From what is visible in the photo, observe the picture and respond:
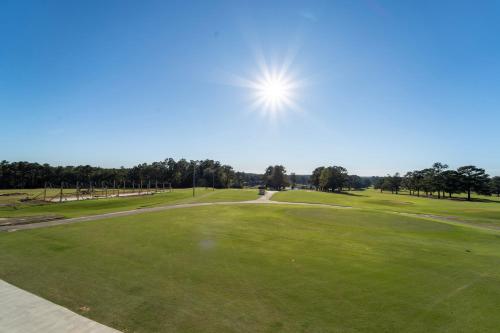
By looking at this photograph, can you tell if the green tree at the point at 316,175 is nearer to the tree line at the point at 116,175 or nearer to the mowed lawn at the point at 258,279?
the tree line at the point at 116,175

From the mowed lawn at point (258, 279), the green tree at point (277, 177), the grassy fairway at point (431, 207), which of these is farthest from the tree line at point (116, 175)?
the mowed lawn at point (258, 279)

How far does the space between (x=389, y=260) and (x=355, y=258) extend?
176cm

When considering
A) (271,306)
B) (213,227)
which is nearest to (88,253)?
(213,227)

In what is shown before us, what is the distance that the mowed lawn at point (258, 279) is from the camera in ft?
24.4

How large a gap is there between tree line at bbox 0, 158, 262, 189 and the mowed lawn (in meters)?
81.2

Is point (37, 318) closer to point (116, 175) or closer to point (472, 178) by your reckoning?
point (472, 178)

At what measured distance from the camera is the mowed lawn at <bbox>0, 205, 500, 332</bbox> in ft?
24.4

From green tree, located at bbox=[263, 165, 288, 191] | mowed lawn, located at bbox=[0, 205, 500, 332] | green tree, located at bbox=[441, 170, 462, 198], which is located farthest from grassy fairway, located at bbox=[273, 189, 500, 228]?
green tree, located at bbox=[263, 165, 288, 191]

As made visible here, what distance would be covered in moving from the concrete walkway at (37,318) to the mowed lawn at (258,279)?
32cm

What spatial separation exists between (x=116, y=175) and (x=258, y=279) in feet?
404

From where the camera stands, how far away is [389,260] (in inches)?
520

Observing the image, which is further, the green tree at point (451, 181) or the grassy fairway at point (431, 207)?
the green tree at point (451, 181)

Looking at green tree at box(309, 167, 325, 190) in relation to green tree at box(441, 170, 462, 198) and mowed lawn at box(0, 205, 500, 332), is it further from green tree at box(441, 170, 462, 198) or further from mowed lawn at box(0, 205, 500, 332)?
mowed lawn at box(0, 205, 500, 332)

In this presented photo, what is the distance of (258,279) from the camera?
34.1 feet
